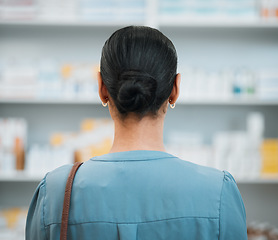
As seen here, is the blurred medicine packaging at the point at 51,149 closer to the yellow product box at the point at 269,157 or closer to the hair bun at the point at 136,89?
the yellow product box at the point at 269,157

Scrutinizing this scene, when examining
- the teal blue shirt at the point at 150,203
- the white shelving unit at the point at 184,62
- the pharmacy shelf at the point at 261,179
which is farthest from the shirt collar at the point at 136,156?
the white shelving unit at the point at 184,62

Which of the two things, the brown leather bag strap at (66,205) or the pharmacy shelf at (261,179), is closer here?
the brown leather bag strap at (66,205)

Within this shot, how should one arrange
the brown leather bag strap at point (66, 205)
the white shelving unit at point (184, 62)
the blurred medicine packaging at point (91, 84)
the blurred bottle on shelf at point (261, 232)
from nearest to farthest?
1. the brown leather bag strap at point (66, 205)
2. the blurred bottle on shelf at point (261, 232)
3. the blurred medicine packaging at point (91, 84)
4. the white shelving unit at point (184, 62)

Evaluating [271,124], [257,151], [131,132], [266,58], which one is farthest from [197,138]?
[131,132]

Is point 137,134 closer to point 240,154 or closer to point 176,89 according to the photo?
point 176,89

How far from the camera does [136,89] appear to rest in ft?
2.86

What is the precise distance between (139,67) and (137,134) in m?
0.16

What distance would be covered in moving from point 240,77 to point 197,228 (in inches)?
89.4

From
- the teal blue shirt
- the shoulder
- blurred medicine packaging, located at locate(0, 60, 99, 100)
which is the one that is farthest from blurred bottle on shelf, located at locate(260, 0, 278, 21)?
the shoulder

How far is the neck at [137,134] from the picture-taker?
0.92 m

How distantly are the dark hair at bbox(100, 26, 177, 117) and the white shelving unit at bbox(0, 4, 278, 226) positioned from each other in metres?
2.44

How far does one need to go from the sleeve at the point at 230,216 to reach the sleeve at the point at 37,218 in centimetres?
39

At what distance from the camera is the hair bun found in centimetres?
87

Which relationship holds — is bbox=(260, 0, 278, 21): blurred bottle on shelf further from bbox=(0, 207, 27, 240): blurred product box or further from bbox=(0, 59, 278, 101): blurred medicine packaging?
bbox=(0, 207, 27, 240): blurred product box
